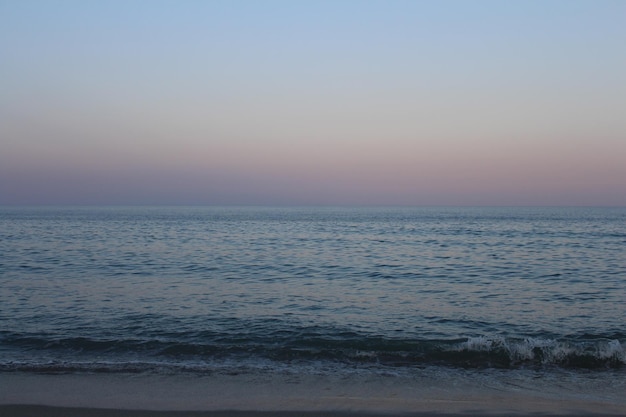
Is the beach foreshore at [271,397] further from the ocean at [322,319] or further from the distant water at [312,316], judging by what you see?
the distant water at [312,316]

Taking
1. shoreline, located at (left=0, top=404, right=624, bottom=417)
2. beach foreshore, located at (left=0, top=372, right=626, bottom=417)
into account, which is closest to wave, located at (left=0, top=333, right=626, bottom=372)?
beach foreshore, located at (left=0, top=372, right=626, bottom=417)

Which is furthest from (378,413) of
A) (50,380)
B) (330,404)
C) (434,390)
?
(50,380)

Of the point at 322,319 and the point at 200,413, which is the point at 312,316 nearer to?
the point at 322,319

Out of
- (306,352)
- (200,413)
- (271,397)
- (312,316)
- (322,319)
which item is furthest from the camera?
(312,316)

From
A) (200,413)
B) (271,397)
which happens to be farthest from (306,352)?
(200,413)

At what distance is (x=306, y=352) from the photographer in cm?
1255

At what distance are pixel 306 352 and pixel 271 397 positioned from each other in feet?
11.9

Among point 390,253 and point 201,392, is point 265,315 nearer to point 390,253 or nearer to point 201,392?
point 201,392

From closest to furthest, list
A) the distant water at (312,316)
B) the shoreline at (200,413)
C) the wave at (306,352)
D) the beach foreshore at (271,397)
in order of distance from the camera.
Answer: the shoreline at (200,413) → the beach foreshore at (271,397) → the wave at (306,352) → the distant water at (312,316)

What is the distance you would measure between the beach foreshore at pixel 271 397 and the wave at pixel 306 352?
3.81 feet

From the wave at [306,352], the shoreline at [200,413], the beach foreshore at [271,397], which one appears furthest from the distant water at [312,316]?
the shoreline at [200,413]

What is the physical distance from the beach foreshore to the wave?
116 centimetres

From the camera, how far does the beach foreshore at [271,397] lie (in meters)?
8.10

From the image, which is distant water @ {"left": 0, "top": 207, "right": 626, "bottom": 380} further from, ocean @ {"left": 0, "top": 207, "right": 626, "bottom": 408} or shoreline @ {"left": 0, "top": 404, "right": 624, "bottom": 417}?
shoreline @ {"left": 0, "top": 404, "right": 624, "bottom": 417}
